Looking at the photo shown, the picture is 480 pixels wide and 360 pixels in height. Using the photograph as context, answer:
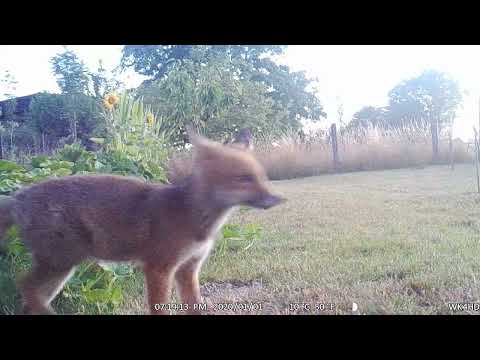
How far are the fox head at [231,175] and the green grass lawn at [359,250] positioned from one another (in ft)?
0.80

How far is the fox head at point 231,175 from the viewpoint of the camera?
1620 millimetres

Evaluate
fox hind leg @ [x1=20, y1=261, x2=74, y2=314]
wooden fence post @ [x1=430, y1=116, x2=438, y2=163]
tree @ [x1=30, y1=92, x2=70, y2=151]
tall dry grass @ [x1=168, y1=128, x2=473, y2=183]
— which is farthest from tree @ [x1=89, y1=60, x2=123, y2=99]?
wooden fence post @ [x1=430, y1=116, x2=438, y2=163]

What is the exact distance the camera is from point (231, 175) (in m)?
1.65

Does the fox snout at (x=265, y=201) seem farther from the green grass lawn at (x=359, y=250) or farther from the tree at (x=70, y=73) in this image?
the tree at (x=70, y=73)

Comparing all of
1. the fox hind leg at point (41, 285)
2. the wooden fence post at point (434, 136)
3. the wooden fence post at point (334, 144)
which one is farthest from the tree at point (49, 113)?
the wooden fence post at point (434, 136)

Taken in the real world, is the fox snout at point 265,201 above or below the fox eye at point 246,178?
below

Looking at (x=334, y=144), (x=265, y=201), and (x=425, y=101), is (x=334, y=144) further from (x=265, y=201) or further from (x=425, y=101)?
(x=265, y=201)

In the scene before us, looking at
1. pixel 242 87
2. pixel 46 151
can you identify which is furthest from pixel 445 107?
pixel 46 151

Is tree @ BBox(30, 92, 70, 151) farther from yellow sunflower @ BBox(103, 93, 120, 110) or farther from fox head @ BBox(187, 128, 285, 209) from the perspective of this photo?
fox head @ BBox(187, 128, 285, 209)

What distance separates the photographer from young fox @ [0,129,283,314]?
1.69 metres

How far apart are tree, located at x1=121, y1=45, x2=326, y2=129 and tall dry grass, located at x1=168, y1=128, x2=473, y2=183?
0.12 meters

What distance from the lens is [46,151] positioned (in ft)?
7.92
